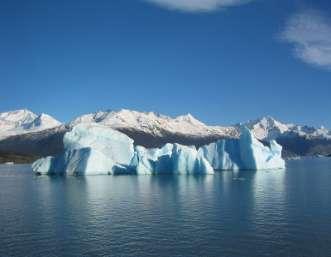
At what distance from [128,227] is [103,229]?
66.1 inches

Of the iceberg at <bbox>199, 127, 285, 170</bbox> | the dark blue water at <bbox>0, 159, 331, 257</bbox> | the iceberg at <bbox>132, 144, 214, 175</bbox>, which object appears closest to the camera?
the dark blue water at <bbox>0, 159, 331, 257</bbox>

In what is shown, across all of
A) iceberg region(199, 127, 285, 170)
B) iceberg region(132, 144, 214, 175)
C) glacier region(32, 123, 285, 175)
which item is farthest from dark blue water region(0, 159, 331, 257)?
iceberg region(199, 127, 285, 170)

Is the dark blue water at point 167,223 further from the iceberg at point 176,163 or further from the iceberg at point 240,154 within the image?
the iceberg at point 240,154

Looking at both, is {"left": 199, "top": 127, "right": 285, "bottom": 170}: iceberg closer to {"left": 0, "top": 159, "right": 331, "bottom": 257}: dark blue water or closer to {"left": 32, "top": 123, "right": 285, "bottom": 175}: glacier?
{"left": 32, "top": 123, "right": 285, "bottom": 175}: glacier

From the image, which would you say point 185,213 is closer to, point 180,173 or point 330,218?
point 330,218

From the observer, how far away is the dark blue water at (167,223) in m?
27.5

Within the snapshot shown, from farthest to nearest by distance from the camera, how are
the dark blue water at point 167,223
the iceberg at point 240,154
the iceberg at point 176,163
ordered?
1. the iceberg at point 240,154
2. the iceberg at point 176,163
3. the dark blue water at point 167,223

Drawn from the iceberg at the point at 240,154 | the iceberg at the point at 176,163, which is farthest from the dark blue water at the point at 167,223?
the iceberg at the point at 240,154

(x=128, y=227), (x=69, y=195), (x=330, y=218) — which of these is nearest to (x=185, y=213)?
(x=128, y=227)

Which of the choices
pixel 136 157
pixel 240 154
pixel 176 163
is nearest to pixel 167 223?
pixel 176 163

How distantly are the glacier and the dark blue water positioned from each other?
31.2 metres

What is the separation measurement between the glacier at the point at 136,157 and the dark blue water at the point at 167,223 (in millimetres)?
31247

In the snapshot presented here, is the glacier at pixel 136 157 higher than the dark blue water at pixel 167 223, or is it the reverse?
the glacier at pixel 136 157

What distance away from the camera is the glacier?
8556 cm
